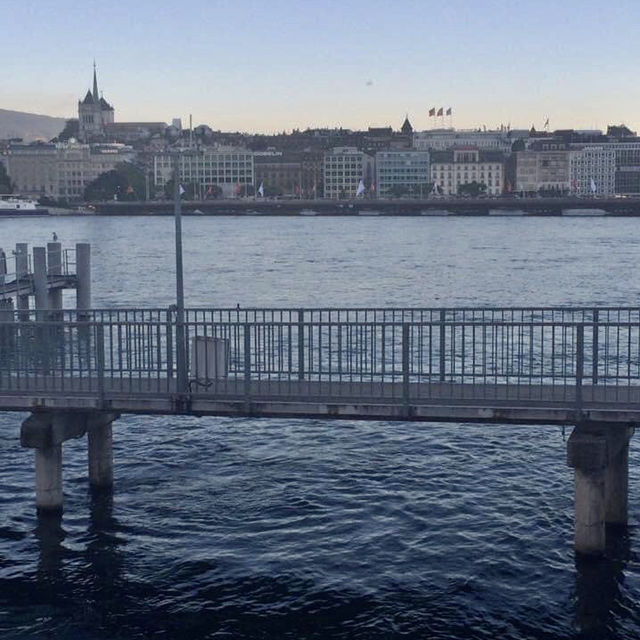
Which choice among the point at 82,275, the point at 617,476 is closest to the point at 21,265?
the point at 82,275

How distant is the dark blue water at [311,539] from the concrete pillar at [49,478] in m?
0.38

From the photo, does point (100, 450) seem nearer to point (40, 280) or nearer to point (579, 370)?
point (579, 370)

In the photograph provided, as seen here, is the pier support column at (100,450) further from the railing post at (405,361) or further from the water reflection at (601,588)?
the water reflection at (601,588)

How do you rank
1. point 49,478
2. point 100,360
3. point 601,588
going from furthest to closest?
point 49,478 → point 100,360 → point 601,588

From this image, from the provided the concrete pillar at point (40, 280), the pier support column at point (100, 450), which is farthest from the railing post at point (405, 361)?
the concrete pillar at point (40, 280)

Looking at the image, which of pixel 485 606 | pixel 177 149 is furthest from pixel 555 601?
pixel 177 149

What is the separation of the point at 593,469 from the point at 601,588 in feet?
6.76

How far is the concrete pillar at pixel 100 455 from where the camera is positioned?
23406 millimetres

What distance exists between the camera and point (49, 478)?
22016 mm

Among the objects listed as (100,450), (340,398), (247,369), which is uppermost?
(247,369)

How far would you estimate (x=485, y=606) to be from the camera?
19062mm

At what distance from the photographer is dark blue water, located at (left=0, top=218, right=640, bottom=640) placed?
61.4 feet

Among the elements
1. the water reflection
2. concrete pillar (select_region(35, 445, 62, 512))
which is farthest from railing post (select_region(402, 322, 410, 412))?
concrete pillar (select_region(35, 445, 62, 512))

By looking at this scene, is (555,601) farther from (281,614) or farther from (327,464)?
(327,464)
